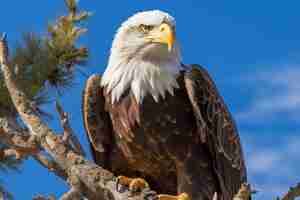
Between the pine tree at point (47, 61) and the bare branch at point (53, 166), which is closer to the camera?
the bare branch at point (53, 166)

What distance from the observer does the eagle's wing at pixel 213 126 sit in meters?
5.55

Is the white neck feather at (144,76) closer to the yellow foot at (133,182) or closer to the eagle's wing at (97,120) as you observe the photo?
the eagle's wing at (97,120)

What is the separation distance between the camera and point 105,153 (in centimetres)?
580

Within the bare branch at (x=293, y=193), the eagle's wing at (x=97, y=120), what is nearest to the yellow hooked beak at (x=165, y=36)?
the eagle's wing at (x=97, y=120)

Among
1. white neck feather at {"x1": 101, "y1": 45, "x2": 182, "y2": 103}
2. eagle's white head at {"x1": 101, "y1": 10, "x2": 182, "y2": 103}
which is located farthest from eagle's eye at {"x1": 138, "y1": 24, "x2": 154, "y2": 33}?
white neck feather at {"x1": 101, "y1": 45, "x2": 182, "y2": 103}

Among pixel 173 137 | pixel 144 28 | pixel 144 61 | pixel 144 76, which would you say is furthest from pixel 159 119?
pixel 144 28

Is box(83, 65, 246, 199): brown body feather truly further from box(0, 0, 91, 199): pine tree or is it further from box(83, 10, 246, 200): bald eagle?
box(0, 0, 91, 199): pine tree

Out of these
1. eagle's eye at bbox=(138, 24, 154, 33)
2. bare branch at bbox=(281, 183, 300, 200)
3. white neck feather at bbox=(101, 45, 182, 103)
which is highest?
eagle's eye at bbox=(138, 24, 154, 33)

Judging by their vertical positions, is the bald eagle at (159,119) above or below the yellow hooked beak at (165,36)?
below

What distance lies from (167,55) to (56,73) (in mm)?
2273

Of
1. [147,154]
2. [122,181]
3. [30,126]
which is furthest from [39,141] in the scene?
[147,154]

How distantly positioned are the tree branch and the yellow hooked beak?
109 centimetres

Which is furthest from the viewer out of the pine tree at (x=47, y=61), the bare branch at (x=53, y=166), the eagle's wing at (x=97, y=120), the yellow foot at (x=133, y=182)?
the pine tree at (x=47, y=61)

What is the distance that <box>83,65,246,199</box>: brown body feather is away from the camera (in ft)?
18.2
